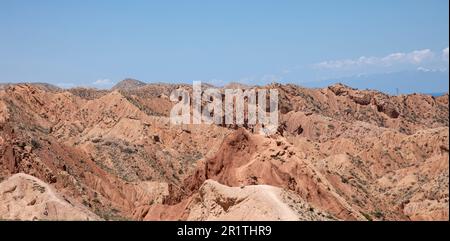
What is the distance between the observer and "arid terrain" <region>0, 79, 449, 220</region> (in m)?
28.4

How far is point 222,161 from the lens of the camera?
1506 inches

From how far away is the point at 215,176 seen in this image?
37.7 m

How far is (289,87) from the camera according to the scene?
119188 mm

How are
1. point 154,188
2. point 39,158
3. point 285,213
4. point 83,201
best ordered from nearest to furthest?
1. point 285,213
2. point 83,201
3. point 39,158
4. point 154,188

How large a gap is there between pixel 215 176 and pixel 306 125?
6726 centimetres

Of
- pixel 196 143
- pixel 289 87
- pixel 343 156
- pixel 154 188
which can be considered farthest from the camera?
pixel 289 87

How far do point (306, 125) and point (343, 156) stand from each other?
34.3 m

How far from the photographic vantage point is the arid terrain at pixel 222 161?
28375mm

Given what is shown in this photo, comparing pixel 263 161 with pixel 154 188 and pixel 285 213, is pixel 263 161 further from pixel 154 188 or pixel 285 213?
pixel 154 188

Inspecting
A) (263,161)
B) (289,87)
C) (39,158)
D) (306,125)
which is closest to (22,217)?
(263,161)

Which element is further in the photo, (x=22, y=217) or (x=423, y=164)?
(x=423, y=164)

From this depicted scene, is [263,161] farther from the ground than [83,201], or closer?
farther from the ground
